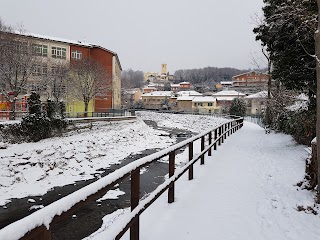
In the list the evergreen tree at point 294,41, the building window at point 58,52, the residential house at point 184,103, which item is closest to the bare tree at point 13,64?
the building window at point 58,52

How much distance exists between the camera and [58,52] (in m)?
47.0

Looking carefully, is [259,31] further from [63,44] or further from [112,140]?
[63,44]

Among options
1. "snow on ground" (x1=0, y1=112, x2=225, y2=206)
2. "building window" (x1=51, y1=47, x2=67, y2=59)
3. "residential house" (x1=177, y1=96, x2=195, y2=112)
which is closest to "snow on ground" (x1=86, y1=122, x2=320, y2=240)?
"snow on ground" (x1=0, y1=112, x2=225, y2=206)

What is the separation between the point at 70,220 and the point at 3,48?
29.0 meters

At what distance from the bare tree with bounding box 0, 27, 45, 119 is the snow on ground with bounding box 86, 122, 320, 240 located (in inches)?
1099

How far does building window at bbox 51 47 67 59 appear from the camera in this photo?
46.3 m

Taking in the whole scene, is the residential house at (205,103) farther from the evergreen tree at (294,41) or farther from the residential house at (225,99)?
the evergreen tree at (294,41)

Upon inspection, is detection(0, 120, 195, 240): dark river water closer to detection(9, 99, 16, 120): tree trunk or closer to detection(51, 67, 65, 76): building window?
detection(9, 99, 16, 120): tree trunk

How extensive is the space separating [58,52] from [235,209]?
47251 mm

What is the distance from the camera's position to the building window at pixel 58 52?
46281mm

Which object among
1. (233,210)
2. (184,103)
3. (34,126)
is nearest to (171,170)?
(233,210)

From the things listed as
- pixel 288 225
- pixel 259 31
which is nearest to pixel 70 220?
pixel 288 225

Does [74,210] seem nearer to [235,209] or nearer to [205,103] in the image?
[235,209]

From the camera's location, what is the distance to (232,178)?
24.4 ft
